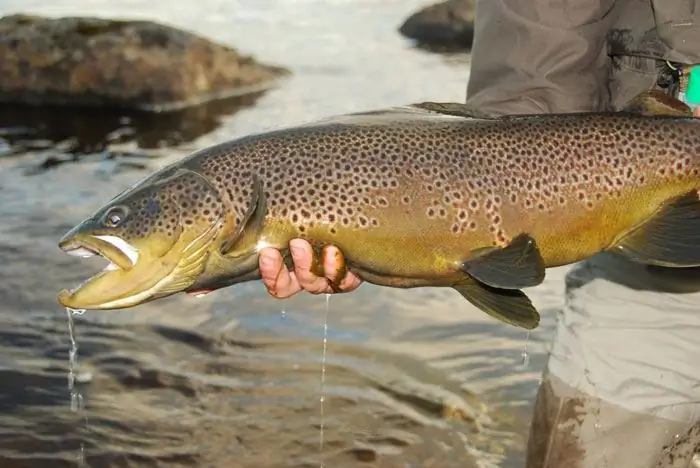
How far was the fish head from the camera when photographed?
120 inches

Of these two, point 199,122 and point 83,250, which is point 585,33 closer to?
point 83,250

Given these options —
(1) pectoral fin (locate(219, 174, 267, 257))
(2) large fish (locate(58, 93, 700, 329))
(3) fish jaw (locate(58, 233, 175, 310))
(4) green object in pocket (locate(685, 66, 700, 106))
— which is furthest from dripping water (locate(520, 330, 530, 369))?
(3) fish jaw (locate(58, 233, 175, 310))

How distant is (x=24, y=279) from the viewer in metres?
6.88

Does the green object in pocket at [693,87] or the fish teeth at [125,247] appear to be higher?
the green object in pocket at [693,87]

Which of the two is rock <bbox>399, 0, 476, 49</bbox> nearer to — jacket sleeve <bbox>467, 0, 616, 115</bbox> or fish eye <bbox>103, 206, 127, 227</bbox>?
jacket sleeve <bbox>467, 0, 616, 115</bbox>

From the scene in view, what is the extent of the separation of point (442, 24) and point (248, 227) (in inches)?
707

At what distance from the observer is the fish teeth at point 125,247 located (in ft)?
10.1

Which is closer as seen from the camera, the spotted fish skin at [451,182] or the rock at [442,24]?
the spotted fish skin at [451,182]

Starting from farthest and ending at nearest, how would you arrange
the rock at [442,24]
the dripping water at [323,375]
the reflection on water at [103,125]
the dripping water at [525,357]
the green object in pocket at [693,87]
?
the rock at [442,24] < the reflection on water at [103,125] < the dripping water at [525,357] < the dripping water at [323,375] < the green object in pocket at [693,87]

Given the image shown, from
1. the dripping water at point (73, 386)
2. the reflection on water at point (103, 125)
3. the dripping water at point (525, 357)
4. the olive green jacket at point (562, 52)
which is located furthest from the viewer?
the reflection on water at point (103, 125)

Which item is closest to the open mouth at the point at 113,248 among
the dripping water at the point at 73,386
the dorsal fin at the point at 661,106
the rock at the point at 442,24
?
the dorsal fin at the point at 661,106

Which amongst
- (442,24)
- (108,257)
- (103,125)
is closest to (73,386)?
(108,257)

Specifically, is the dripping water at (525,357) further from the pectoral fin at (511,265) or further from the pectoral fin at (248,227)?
the pectoral fin at (248,227)

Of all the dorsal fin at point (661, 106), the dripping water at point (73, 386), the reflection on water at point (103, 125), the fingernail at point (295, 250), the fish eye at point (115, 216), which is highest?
the dorsal fin at point (661, 106)
